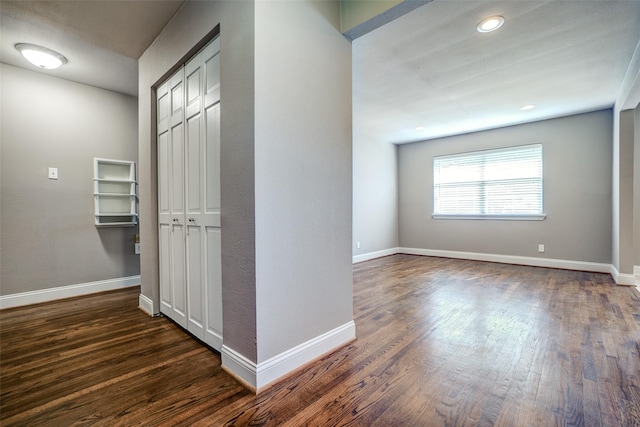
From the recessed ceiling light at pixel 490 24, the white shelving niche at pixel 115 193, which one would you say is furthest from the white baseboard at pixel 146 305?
the recessed ceiling light at pixel 490 24

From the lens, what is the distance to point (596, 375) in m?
1.63

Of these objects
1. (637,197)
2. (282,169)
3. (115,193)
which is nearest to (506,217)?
(637,197)

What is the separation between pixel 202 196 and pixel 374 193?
4.27 m

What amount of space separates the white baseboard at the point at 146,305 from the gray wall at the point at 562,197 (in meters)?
5.23

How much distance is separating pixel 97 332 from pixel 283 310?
1722 mm

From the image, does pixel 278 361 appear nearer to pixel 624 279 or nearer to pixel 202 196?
pixel 202 196

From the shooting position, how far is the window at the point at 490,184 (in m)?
4.85

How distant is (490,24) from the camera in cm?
224

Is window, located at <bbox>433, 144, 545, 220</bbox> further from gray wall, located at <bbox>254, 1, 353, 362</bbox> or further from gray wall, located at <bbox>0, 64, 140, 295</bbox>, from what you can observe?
gray wall, located at <bbox>0, 64, 140, 295</bbox>

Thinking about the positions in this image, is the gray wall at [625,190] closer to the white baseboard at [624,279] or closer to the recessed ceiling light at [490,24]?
the white baseboard at [624,279]

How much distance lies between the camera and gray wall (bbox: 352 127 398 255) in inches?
211

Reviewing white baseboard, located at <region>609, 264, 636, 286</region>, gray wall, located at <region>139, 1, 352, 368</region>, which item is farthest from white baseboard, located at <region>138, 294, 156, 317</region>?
white baseboard, located at <region>609, 264, 636, 286</region>

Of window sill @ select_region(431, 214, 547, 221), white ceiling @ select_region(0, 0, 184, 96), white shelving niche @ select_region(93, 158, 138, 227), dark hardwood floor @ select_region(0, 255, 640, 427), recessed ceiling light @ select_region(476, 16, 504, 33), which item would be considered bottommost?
dark hardwood floor @ select_region(0, 255, 640, 427)

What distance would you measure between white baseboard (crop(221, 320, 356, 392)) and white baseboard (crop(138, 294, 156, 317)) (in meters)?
1.30
